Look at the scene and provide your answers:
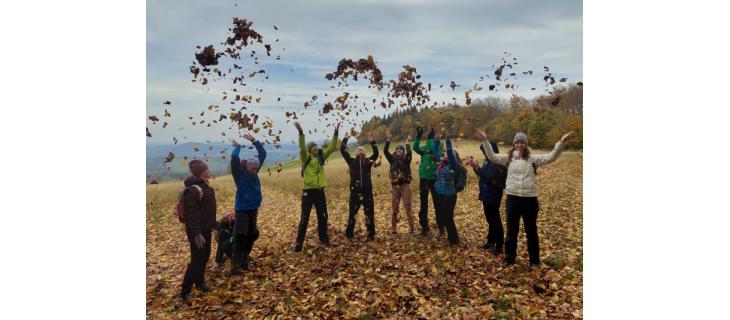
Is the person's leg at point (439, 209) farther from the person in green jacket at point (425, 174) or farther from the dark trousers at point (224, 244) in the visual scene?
the dark trousers at point (224, 244)

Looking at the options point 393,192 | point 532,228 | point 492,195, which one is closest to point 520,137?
point 492,195

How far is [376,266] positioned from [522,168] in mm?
2819

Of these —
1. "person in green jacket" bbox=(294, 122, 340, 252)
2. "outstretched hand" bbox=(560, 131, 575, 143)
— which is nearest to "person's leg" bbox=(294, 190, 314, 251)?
"person in green jacket" bbox=(294, 122, 340, 252)

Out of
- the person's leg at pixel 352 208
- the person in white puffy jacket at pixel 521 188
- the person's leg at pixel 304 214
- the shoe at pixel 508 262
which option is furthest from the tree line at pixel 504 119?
the shoe at pixel 508 262

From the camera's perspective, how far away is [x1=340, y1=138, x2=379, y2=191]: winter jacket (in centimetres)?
816

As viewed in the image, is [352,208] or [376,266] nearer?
[376,266]

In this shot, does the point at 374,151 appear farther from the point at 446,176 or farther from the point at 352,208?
the point at 446,176

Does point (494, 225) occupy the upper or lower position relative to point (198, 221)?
lower

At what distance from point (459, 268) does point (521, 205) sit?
1418 millimetres

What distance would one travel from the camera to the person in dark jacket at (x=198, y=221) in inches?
276

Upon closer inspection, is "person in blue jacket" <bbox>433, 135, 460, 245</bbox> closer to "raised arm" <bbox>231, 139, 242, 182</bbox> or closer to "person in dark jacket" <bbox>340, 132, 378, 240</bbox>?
"person in dark jacket" <bbox>340, 132, 378, 240</bbox>

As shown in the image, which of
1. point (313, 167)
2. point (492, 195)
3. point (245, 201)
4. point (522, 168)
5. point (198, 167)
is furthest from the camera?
point (313, 167)

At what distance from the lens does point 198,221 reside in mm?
7023

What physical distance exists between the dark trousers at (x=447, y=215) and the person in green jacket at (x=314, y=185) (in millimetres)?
2042
